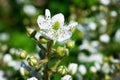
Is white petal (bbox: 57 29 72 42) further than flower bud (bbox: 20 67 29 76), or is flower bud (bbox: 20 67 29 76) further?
flower bud (bbox: 20 67 29 76)

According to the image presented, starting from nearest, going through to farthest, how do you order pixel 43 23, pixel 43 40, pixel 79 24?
pixel 43 40 < pixel 43 23 < pixel 79 24

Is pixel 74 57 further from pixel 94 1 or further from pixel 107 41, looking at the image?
pixel 94 1

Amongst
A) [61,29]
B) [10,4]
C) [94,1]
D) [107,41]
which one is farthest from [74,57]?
[10,4]

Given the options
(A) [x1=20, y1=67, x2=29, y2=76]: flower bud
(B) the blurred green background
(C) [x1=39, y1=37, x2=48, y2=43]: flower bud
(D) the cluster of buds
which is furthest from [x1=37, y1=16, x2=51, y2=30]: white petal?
(B) the blurred green background

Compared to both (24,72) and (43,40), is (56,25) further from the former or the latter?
(24,72)

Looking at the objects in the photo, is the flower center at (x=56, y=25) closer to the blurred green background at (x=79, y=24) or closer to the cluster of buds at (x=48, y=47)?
the cluster of buds at (x=48, y=47)

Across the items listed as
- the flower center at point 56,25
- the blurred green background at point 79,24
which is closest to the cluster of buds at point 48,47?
the flower center at point 56,25

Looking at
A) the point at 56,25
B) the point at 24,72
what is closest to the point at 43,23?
the point at 56,25

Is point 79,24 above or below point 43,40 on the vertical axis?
above

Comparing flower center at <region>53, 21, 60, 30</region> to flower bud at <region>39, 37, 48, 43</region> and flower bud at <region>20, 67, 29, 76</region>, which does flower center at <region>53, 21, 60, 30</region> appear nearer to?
flower bud at <region>39, 37, 48, 43</region>

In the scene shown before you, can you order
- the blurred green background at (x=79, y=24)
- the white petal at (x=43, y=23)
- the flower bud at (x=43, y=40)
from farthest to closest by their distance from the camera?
the blurred green background at (x=79, y=24), the white petal at (x=43, y=23), the flower bud at (x=43, y=40)

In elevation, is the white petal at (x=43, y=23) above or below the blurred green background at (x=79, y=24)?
below
